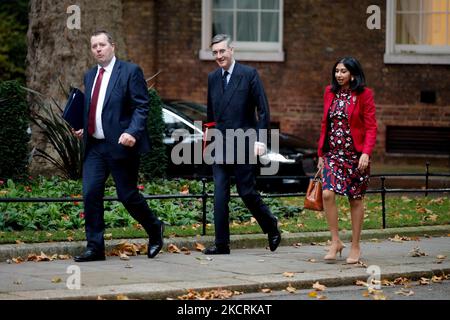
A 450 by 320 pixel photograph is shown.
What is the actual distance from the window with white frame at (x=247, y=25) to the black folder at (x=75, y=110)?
1327cm

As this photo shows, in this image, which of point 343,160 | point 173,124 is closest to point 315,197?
point 343,160

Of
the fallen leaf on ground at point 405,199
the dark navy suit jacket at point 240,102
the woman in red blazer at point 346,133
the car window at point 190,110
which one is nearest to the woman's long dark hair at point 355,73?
the woman in red blazer at point 346,133

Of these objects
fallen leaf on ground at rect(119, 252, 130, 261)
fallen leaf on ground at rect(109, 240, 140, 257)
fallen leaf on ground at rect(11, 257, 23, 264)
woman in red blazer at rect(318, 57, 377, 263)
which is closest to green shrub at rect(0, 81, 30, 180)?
fallen leaf on ground at rect(109, 240, 140, 257)

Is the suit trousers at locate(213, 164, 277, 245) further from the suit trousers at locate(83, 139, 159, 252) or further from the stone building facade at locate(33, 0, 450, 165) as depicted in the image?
the stone building facade at locate(33, 0, 450, 165)

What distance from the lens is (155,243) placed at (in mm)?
10898

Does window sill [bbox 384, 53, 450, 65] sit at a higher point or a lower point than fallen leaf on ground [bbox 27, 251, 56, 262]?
higher

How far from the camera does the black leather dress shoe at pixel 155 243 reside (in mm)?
10859

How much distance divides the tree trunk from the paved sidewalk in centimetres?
507

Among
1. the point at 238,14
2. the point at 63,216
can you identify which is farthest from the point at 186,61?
the point at 63,216

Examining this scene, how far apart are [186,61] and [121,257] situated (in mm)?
13504

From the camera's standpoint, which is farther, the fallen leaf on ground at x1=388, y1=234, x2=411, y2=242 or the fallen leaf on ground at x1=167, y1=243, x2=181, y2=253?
the fallen leaf on ground at x1=388, y1=234, x2=411, y2=242

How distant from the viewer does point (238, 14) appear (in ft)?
79.7

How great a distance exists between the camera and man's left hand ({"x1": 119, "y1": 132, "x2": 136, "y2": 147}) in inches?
402

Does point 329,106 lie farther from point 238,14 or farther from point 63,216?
point 238,14
